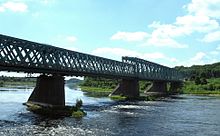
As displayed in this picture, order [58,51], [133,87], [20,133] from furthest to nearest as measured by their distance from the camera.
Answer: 1. [133,87]
2. [58,51]
3. [20,133]

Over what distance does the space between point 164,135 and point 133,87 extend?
91.3 m

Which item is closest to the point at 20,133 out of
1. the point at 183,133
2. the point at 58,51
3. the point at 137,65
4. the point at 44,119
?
the point at 44,119

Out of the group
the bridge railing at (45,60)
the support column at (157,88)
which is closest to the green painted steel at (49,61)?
the bridge railing at (45,60)

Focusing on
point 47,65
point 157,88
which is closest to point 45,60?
point 47,65

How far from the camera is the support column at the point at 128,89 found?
13875cm

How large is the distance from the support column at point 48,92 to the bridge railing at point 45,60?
2.50 m

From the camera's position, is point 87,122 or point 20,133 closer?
point 20,133

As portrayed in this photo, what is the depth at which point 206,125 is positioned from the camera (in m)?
63.7

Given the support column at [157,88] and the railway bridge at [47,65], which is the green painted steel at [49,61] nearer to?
the railway bridge at [47,65]

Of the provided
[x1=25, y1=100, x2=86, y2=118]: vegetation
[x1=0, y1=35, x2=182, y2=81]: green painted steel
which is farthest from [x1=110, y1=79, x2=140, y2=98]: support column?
[x1=25, y1=100, x2=86, y2=118]: vegetation

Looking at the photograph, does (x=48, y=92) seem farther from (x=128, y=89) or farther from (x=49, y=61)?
(x=128, y=89)

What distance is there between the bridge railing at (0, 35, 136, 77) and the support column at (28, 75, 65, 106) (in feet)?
8.21

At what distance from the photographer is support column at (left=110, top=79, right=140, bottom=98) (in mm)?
138750

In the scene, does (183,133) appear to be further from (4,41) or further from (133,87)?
(133,87)
